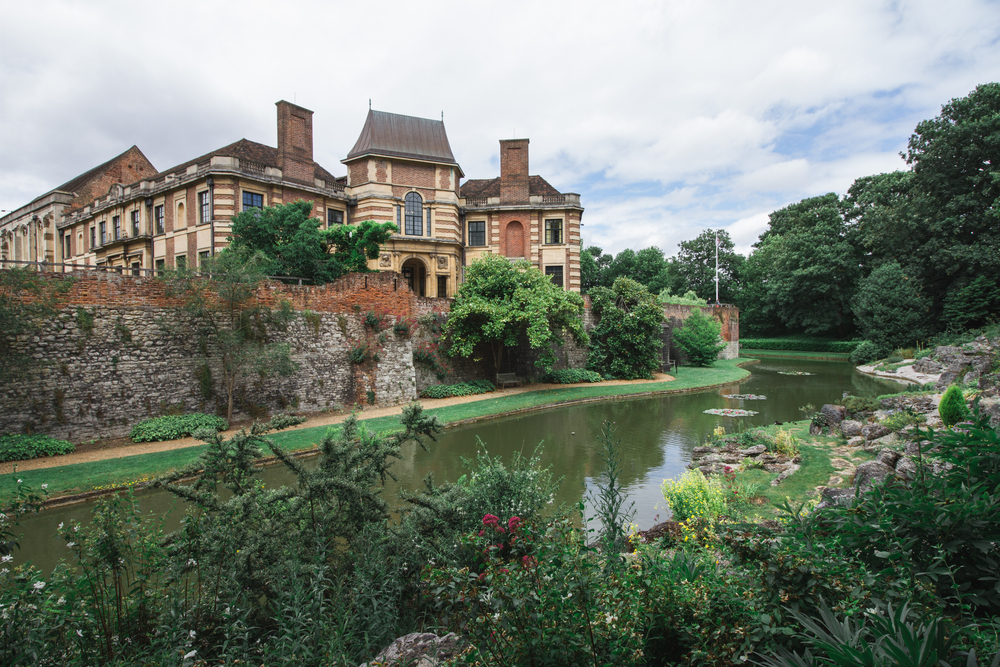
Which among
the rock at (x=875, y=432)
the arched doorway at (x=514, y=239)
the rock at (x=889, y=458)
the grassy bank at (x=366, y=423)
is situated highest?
the arched doorway at (x=514, y=239)

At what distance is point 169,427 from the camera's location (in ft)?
41.4

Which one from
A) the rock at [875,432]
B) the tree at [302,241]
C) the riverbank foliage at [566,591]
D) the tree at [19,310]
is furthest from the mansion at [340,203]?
the riverbank foliage at [566,591]

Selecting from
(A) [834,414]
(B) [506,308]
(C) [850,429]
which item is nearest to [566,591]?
(C) [850,429]

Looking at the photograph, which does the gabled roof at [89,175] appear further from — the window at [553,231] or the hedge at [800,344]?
the hedge at [800,344]

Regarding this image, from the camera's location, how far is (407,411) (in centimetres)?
579

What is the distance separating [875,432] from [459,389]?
46.7 ft

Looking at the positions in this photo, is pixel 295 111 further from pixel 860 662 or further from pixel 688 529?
pixel 860 662

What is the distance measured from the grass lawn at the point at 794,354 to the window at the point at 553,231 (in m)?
22.9

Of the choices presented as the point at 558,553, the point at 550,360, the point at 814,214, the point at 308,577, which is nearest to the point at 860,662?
the point at 558,553

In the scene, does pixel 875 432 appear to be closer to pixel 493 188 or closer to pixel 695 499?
pixel 695 499

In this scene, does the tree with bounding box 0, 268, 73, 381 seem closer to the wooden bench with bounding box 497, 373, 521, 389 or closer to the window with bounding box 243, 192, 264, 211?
the window with bounding box 243, 192, 264, 211

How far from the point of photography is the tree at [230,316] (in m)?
13.6

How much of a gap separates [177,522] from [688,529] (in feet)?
24.4

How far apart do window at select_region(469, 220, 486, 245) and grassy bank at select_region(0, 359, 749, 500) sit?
13.5m
